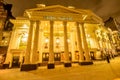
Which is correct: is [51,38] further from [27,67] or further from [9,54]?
[9,54]

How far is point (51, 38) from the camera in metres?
19.1

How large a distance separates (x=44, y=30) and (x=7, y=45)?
10.2m

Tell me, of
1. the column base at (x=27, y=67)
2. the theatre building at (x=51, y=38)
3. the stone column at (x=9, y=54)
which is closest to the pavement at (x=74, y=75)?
the column base at (x=27, y=67)

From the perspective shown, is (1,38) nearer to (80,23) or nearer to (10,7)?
(10,7)

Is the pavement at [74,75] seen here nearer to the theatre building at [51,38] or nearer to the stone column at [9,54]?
the theatre building at [51,38]

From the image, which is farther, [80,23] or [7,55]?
[7,55]

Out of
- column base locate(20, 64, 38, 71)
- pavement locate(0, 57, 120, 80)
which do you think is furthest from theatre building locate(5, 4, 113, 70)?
pavement locate(0, 57, 120, 80)

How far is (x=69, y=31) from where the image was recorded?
2866cm

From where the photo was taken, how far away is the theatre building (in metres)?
18.9

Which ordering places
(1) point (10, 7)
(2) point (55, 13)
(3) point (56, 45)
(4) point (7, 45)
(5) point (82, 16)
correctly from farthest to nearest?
(1) point (10, 7) < (3) point (56, 45) < (4) point (7, 45) < (5) point (82, 16) < (2) point (55, 13)

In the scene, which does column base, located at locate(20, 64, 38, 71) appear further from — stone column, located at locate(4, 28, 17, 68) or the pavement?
stone column, located at locate(4, 28, 17, 68)

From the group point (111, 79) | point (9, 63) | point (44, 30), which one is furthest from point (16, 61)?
point (111, 79)

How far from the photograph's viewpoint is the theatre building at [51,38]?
18.9 m

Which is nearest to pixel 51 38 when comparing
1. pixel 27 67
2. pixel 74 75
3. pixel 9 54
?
pixel 27 67
